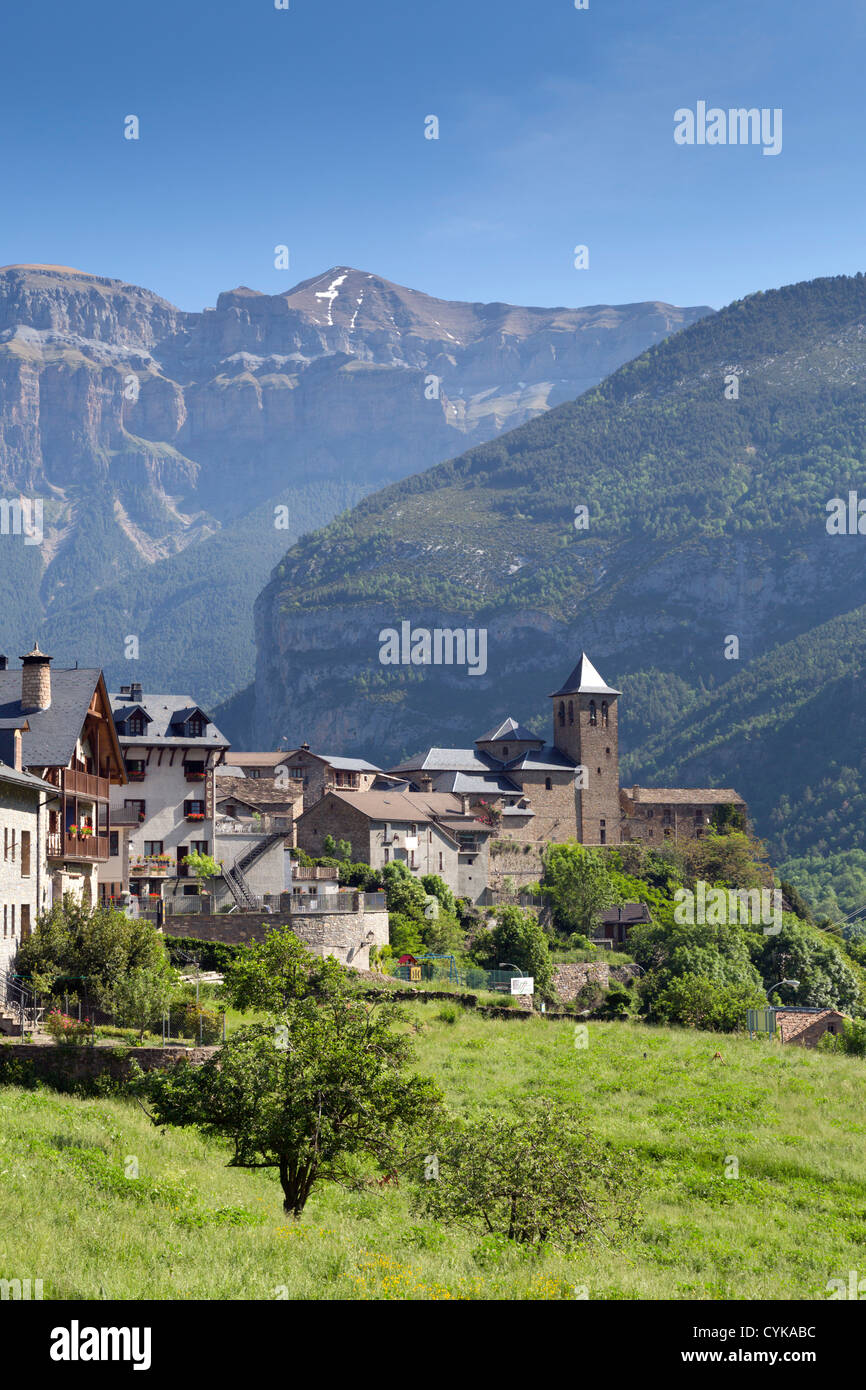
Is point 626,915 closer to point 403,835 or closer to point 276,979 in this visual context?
point 403,835

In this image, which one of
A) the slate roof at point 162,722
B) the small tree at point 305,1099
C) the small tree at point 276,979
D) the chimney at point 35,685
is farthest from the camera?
the slate roof at point 162,722

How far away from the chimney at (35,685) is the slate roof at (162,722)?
651 inches

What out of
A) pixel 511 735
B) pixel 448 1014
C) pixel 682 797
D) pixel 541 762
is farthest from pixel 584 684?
pixel 448 1014

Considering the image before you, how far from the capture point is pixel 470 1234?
19734 mm

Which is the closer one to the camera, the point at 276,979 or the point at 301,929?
the point at 276,979

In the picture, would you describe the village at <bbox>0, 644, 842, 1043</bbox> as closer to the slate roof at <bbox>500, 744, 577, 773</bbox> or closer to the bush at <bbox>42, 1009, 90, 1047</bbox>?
the slate roof at <bbox>500, 744, 577, 773</bbox>

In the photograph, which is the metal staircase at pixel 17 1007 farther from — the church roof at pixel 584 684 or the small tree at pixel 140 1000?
the church roof at pixel 584 684

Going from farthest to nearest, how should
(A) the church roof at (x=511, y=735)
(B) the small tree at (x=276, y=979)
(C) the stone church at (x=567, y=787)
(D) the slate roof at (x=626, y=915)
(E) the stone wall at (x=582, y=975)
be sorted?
(A) the church roof at (x=511, y=735), (C) the stone church at (x=567, y=787), (D) the slate roof at (x=626, y=915), (E) the stone wall at (x=582, y=975), (B) the small tree at (x=276, y=979)

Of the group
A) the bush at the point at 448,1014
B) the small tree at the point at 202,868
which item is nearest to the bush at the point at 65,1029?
the bush at the point at 448,1014

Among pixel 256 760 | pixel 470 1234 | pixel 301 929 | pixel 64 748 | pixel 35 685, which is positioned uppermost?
pixel 256 760

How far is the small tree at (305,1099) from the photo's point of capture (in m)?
20.0

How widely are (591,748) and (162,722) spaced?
6177 cm

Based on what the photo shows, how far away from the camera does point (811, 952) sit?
254 ft

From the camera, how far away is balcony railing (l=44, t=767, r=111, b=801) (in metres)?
40.0
